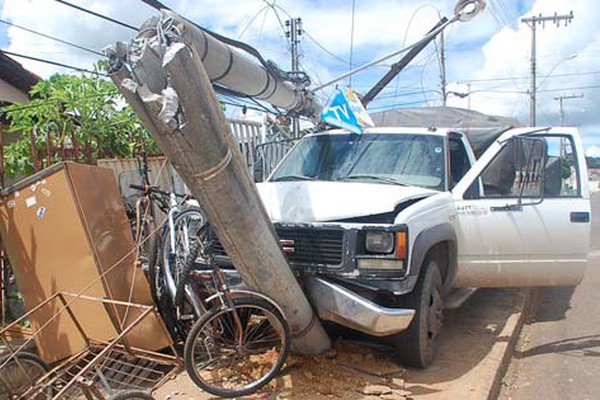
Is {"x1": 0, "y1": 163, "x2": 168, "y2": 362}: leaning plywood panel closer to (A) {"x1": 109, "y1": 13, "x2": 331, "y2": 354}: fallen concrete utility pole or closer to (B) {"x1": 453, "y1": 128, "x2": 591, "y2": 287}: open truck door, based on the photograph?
(A) {"x1": 109, "y1": 13, "x2": 331, "y2": 354}: fallen concrete utility pole

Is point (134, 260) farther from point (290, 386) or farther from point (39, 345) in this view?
point (290, 386)

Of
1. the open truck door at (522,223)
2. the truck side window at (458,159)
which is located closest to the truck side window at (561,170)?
the open truck door at (522,223)

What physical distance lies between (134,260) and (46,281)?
2.38 ft

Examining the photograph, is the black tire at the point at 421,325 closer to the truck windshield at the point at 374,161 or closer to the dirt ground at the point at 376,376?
the dirt ground at the point at 376,376

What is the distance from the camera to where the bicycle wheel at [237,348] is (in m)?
4.04

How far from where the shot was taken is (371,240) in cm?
427

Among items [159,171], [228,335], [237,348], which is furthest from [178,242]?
[159,171]

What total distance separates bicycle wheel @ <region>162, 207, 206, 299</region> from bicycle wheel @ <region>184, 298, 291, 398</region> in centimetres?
64

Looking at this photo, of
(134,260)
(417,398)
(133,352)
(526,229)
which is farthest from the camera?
(526,229)

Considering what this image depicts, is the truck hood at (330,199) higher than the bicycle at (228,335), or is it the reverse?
the truck hood at (330,199)

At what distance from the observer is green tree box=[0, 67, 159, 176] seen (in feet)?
19.7

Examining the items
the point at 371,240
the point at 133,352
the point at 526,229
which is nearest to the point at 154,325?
the point at 133,352

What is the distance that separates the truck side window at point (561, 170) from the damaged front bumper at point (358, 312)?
242 centimetres

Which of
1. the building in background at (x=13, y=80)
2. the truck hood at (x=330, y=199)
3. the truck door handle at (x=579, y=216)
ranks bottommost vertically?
the truck door handle at (x=579, y=216)
